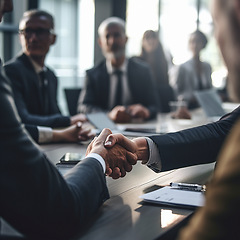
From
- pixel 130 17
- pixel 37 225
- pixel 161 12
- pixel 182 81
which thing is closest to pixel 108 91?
pixel 182 81

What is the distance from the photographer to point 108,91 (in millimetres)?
4348

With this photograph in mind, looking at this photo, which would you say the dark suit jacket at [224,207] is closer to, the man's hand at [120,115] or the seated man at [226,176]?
the seated man at [226,176]

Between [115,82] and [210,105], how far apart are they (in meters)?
1.00

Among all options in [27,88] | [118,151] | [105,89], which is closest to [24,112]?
[27,88]

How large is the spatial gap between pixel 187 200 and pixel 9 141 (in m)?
0.61

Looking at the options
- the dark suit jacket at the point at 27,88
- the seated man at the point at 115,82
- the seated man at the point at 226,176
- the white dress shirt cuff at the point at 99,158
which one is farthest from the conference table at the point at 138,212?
the seated man at the point at 115,82

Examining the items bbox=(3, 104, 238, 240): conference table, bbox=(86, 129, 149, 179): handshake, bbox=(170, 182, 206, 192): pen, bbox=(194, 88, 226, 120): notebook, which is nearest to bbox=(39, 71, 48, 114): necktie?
bbox=(194, 88, 226, 120): notebook

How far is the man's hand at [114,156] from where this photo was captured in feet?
5.09

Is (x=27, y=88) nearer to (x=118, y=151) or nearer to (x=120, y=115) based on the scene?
(x=120, y=115)

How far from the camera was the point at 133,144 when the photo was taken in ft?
5.71

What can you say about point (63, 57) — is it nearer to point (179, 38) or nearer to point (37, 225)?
point (179, 38)

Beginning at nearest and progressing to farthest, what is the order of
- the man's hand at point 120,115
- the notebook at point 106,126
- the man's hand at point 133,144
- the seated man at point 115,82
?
the man's hand at point 133,144
the notebook at point 106,126
the man's hand at point 120,115
the seated man at point 115,82

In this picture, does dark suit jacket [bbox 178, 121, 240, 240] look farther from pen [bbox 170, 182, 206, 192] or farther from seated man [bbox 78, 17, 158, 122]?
seated man [bbox 78, 17, 158, 122]

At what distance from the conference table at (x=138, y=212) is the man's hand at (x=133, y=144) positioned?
0.08 metres
